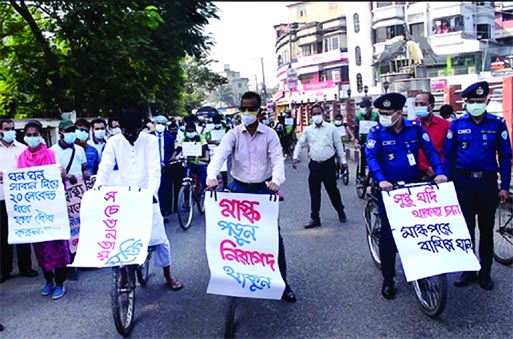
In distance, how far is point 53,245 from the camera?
16.2 ft

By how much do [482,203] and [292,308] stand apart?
1.95 meters

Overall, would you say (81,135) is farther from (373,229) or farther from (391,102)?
(391,102)

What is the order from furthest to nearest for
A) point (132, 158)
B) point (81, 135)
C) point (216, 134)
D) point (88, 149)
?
point (216, 134)
point (88, 149)
point (81, 135)
point (132, 158)

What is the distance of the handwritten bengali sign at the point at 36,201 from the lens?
4.94m

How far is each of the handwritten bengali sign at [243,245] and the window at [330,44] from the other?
45210 mm

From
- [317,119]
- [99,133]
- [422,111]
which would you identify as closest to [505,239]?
[422,111]

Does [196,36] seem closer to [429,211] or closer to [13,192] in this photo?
[13,192]

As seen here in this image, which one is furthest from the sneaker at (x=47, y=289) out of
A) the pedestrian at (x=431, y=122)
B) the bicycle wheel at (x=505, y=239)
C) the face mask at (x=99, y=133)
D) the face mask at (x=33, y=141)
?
the bicycle wheel at (x=505, y=239)

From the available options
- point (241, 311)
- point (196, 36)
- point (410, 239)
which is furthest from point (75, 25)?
point (410, 239)

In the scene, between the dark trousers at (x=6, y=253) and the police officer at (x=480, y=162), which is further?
the dark trousers at (x=6, y=253)

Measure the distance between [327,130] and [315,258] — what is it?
229 centimetres

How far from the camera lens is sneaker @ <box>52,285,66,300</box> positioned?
4.81 m

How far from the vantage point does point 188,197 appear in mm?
7777

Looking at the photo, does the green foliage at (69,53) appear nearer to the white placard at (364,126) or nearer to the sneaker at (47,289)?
the white placard at (364,126)
